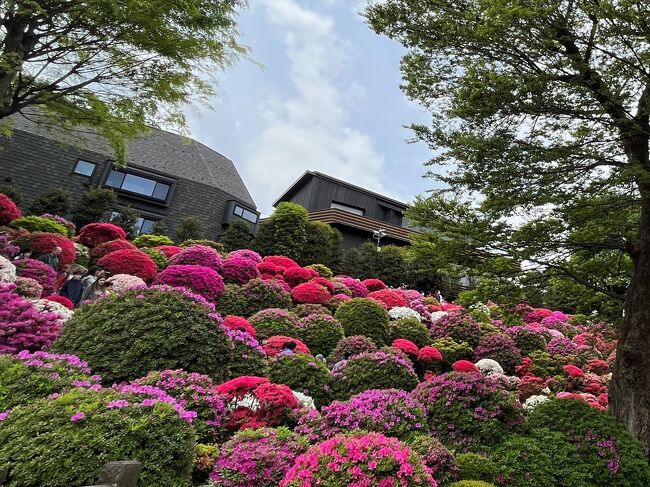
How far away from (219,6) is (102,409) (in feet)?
31.7

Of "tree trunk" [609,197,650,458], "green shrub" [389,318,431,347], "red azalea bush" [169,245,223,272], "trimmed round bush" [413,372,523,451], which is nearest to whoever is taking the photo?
"trimmed round bush" [413,372,523,451]

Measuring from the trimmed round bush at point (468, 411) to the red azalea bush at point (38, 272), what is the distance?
364 inches

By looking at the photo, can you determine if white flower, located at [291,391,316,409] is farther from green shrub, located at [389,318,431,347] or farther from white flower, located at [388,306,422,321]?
white flower, located at [388,306,422,321]

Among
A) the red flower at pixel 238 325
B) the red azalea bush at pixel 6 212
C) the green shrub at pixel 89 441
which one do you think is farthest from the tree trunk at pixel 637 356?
the red azalea bush at pixel 6 212

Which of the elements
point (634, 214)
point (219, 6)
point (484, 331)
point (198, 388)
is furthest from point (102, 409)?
point (484, 331)

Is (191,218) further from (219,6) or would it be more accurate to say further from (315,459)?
(315,459)

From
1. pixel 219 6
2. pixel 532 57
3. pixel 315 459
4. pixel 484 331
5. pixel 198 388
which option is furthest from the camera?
pixel 484 331

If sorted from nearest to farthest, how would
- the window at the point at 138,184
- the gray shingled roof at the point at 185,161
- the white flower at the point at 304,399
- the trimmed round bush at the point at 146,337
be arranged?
the trimmed round bush at the point at 146,337, the white flower at the point at 304,399, the window at the point at 138,184, the gray shingled roof at the point at 185,161

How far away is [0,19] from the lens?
7578 millimetres

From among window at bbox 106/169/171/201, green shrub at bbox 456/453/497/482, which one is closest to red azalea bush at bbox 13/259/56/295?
green shrub at bbox 456/453/497/482

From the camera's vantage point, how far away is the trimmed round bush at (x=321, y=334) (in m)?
9.48

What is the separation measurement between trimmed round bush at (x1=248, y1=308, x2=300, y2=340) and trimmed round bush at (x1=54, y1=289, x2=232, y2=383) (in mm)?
3235

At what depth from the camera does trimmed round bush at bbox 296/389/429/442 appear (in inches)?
163

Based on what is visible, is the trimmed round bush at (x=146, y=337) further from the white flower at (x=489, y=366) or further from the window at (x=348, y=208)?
the window at (x=348, y=208)
